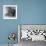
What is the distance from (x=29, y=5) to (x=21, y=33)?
2.87 feet

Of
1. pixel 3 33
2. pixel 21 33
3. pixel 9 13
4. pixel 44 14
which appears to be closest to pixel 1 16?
pixel 9 13

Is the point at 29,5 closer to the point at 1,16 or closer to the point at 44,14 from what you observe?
the point at 44,14

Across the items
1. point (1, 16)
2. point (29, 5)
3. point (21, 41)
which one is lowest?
point (21, 41)

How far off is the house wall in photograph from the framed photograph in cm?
9

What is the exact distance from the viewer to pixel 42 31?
3.93m

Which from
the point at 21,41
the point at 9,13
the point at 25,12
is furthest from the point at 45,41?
the point at 9,13

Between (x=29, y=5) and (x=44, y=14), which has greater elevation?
(x=29, y=5)

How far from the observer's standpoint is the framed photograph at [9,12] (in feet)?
13.3

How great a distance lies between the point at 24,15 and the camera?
13.3 ft

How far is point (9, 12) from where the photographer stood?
4.05 metres

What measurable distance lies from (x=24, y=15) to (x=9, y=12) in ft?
1.52

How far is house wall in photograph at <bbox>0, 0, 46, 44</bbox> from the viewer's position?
4.03 metres

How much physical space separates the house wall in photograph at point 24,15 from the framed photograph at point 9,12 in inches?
3.5

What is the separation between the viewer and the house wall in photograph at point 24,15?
4.03 metres
